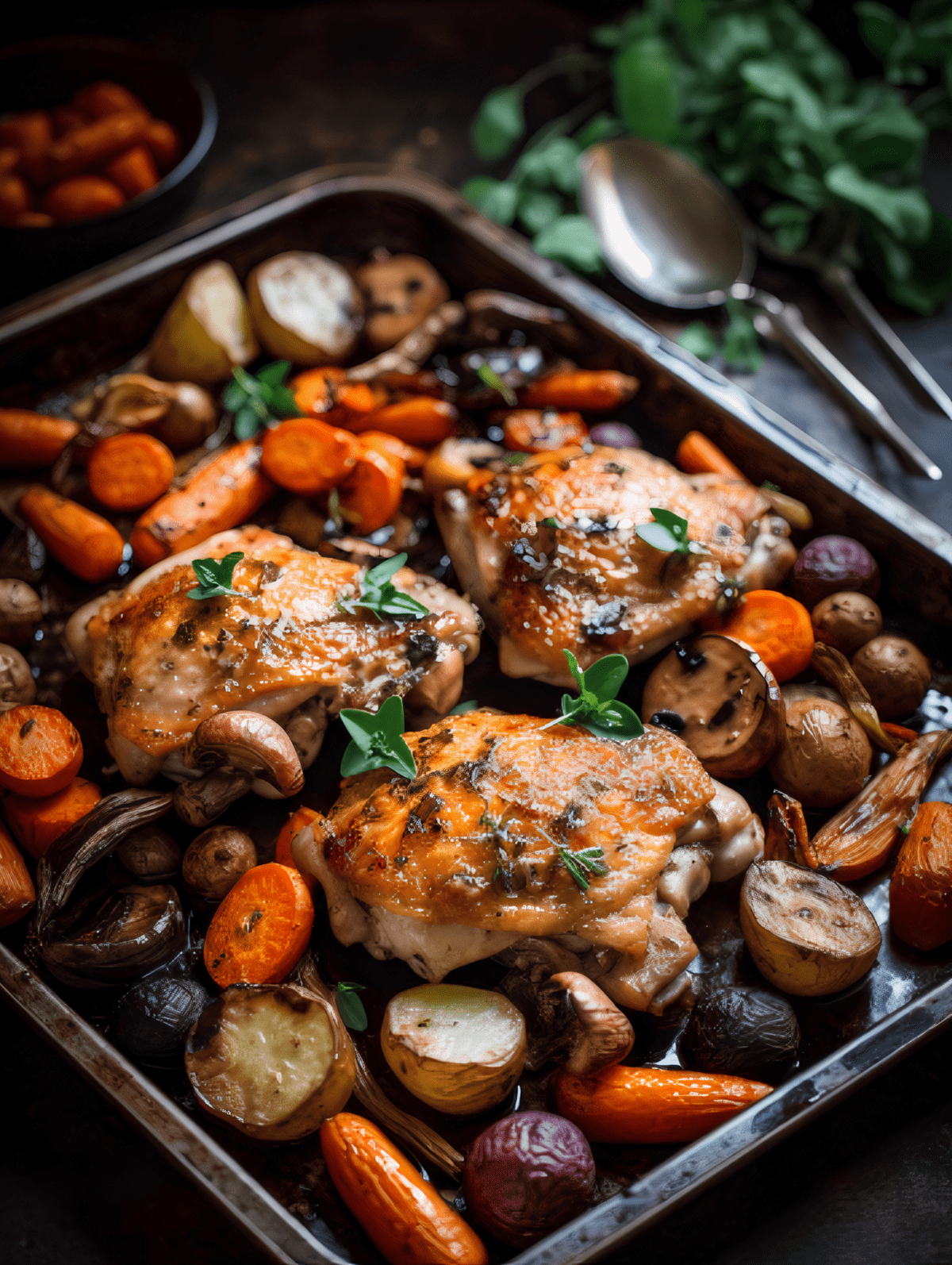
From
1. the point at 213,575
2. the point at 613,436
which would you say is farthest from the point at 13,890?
the point at 613,436

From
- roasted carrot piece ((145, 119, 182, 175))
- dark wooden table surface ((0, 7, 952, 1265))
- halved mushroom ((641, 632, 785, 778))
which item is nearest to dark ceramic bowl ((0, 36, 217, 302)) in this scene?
roasted carrot piece ((145, 119, 182, 175))

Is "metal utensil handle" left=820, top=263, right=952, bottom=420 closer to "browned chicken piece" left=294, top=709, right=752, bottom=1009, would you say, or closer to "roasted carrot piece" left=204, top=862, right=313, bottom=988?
"browned chicken piece" left=294, top=709, right=752, bottom=1009

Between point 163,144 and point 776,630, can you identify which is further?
point 163,144

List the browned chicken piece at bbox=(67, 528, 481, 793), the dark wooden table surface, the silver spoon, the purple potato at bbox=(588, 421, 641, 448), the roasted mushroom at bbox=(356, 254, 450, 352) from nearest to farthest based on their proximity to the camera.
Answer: the dark wooden table surface, the browned chicken piece at bbox=(67, 528, 481, 793), the purple potato at bbox=(588, 421, 641, 448), the roasted mushroom at bbox=(356, 254, 450, 352), the silver spoon

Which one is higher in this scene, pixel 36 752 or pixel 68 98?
pixel 68 98

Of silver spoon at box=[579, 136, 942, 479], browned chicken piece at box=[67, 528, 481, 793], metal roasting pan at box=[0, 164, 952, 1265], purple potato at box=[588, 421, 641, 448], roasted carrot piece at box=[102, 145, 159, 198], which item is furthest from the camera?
roasted carrot piece at box=[102, 145, 159, 198]

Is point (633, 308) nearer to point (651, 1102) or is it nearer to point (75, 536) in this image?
point (75, 536)
